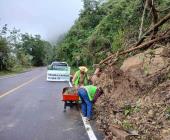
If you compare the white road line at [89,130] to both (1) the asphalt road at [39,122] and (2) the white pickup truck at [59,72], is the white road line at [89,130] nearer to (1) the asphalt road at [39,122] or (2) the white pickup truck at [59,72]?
(1) the asphalt road at [39,122]

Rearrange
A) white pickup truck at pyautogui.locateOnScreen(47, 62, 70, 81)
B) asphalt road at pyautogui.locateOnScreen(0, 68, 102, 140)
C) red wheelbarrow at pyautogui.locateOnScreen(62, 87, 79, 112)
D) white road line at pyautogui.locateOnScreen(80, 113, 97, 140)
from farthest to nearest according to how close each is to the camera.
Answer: white pickup truck at pyautogui.locateOnScreen(47, 62, 70, 81), red wheelbarrow at pyautogui.locateOnScreen(62, 87, 79, 112), asphalt road at pyautogui.locateOnScreen(0, 68, 102, 140), white road line at pyautogui.locateOnScreen(80, 113, 97, 140)

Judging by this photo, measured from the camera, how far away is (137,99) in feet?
37.2

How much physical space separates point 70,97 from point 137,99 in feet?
8.54

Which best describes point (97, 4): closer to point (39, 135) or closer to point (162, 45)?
point (162, 45)

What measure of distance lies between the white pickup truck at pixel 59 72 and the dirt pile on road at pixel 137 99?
15327mm

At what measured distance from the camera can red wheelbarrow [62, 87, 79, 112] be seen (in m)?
12.9

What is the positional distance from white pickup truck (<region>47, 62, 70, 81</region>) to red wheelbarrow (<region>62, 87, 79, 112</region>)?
1754 cm

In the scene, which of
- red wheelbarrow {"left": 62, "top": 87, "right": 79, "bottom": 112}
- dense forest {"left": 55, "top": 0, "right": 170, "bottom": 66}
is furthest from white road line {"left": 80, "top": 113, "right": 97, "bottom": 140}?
dense forest {"left": 55, "top": 0, "right": 170, "bottom": 66}

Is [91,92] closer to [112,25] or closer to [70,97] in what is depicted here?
[70,97]

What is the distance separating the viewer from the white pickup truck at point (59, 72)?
102 ft

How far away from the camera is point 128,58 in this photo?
15.2 meters

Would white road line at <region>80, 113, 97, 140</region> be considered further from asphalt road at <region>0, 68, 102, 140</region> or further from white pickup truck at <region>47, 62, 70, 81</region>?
white pickup truck at <region>47, 62, 70, 81</region>

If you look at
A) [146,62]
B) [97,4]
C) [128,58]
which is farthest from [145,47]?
[97,4]

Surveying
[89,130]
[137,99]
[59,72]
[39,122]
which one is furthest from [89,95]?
[59,72]
